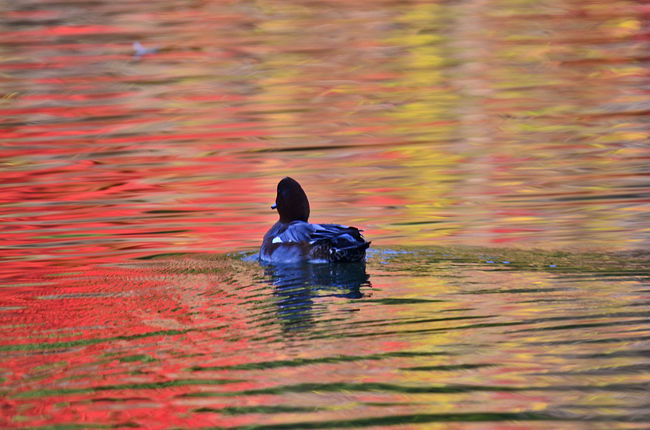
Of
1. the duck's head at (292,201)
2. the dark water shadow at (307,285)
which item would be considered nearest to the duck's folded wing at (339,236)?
the dark water shadow at (307,285)

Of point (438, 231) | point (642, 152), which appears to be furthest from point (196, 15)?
point (438, 231)

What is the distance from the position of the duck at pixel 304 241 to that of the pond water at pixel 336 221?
0.46 ft

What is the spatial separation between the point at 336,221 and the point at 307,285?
2712mm

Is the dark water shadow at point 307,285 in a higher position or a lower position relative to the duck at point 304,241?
lower

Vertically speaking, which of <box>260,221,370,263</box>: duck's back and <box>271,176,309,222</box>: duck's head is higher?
<box>271,176,309,222</box>: duck's head

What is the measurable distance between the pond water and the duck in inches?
5.5

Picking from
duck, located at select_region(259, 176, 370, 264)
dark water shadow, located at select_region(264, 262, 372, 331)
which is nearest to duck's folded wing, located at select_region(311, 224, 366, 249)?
duck, located at select_region(259, 176, 370, 264)

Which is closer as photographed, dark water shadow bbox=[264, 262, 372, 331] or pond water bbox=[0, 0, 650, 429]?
pond water bbox=[0, 0, 650, 429]

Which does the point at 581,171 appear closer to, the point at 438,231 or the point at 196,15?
the point at 438,231

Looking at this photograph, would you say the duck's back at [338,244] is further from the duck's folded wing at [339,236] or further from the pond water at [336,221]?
the pond water at [336,221]

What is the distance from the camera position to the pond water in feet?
17.9

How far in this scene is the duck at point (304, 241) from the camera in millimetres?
8445

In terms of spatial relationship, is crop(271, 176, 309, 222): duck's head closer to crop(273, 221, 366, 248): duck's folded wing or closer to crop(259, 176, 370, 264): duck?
crop(259, 176, 370, 264): duck

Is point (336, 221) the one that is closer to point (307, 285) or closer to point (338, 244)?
point (338, 244)
